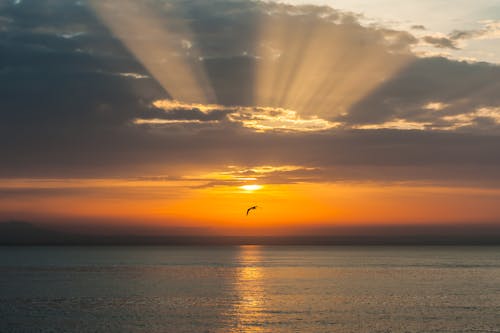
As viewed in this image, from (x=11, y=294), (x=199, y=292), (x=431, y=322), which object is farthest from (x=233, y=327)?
(x=11, y=294)

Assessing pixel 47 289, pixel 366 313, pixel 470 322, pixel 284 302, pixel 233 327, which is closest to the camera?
pixel 233 327

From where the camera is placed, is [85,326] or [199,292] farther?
[199,292]

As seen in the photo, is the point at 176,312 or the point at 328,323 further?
the point at 176,312

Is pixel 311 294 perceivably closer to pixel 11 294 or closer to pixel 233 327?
pixel 233 327

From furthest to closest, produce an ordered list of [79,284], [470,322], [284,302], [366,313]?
[79,284], [284,302], [366,313], [470,322]

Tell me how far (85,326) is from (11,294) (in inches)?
1619

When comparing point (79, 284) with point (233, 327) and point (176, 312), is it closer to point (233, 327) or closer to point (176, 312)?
point (176, 312)

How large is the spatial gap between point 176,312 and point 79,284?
52.4m

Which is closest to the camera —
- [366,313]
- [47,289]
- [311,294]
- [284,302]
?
[366,313]

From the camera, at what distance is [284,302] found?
87312 mm

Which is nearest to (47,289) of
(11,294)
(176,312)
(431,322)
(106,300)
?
(11,294)

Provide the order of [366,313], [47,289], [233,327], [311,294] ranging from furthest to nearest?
1. [47,289]
2. [311,294]
3. [366,313]
4. [233,327]

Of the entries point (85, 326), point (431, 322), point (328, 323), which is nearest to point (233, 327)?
point (328, 323)

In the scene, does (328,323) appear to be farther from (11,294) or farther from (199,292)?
(11,294)
